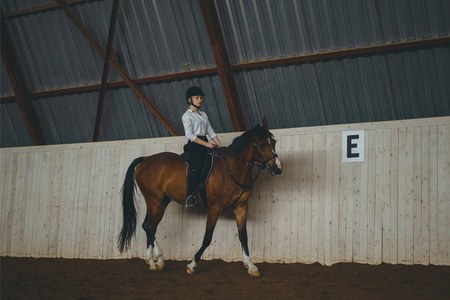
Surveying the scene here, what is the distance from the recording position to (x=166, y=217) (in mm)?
7754

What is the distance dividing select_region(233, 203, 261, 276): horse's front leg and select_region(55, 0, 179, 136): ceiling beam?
3002 mm

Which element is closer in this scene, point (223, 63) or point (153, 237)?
point (153, 237)

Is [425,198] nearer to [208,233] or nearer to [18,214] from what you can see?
[208,233]

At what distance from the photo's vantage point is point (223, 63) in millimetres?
7945

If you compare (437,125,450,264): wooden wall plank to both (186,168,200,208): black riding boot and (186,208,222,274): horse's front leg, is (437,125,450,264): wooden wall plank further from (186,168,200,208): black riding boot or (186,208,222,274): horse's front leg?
(186,168,200,208): black riding boot

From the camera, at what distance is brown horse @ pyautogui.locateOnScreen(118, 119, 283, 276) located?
6.15 m

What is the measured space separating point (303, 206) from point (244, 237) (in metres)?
1.11

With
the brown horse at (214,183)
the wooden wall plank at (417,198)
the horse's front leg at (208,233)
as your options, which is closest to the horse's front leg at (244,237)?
the brown horse at (214,183)

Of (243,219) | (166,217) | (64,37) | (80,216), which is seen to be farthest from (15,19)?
(243,219)

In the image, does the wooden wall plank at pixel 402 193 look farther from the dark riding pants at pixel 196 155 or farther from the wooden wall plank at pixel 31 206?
the wooden wall plank at pixel 31 206

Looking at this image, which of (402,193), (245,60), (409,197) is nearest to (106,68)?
(245,60)

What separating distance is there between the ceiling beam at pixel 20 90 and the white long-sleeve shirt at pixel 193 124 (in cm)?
528

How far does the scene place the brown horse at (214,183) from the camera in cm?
615

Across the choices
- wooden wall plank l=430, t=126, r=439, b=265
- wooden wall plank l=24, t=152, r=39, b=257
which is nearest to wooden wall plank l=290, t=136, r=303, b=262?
wooden wall plank l=430, t=126, r=439, b=265
